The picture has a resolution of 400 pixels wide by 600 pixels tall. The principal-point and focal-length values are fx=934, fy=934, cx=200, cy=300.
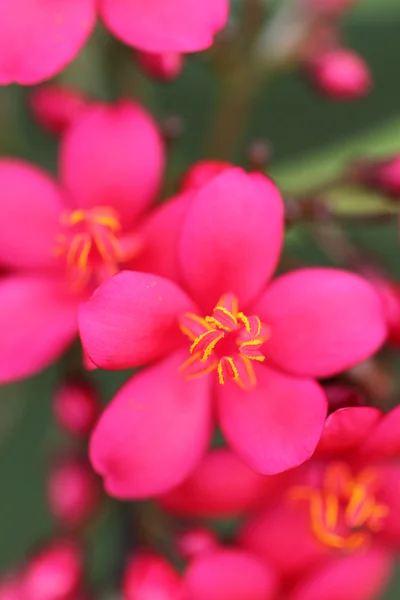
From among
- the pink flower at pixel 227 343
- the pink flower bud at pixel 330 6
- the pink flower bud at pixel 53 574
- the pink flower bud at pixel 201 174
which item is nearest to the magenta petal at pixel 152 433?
the pink flower at pixel 227 343

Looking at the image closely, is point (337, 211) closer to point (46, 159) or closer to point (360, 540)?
point (360, 540)

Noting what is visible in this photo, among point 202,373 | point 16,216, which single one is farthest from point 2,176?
point 202,373

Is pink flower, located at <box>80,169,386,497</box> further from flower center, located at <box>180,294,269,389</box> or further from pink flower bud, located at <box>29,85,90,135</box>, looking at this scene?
pink flower bud, located at <box>29,85,90,135</box>

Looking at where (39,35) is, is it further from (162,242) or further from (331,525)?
(331,525)

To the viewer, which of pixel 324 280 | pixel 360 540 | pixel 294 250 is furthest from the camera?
pixel 294 250

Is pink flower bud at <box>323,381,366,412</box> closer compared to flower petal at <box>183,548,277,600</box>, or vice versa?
pink flower bud at <box>323,381,366,412</box>

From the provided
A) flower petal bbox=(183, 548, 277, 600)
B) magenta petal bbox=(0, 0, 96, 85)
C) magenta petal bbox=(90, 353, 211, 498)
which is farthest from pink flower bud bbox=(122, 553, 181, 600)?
magenta petal bbox=(0, 0, 96, 85)

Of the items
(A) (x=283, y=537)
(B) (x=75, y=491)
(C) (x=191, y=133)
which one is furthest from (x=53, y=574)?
(C) (x=191, y=133)
